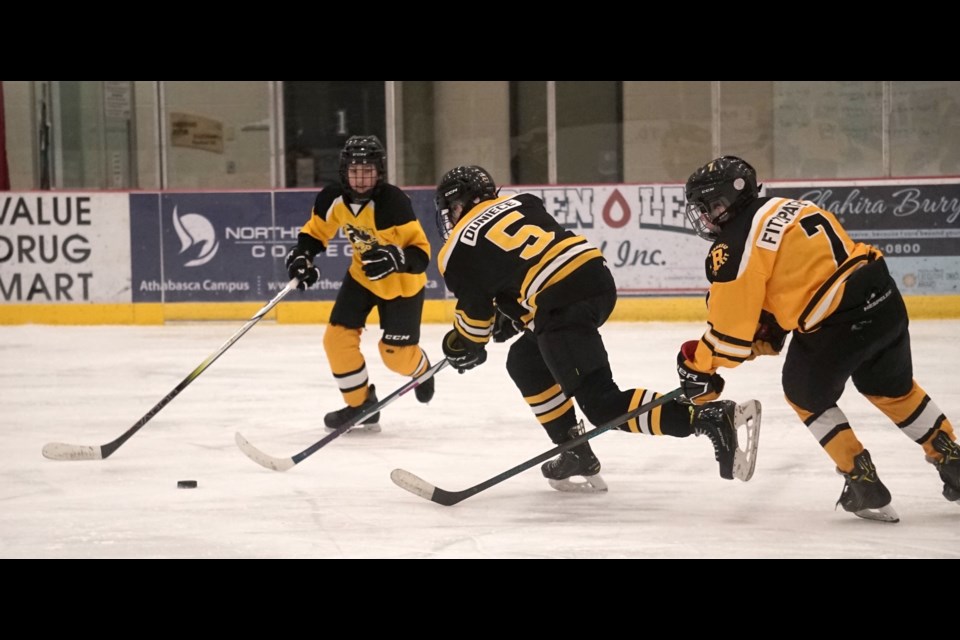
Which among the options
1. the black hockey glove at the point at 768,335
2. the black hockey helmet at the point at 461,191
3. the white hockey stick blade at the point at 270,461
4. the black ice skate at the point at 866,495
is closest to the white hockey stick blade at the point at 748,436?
the black hockey glove at the point at 768,335

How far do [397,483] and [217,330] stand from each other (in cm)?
505

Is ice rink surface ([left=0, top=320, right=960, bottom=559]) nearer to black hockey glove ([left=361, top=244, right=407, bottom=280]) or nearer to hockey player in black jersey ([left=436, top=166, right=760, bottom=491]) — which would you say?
hockey player in black jersey ([left=436, top=166, right=760, bottom=491])

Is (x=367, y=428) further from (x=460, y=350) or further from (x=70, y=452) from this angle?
(x=460, y=350)

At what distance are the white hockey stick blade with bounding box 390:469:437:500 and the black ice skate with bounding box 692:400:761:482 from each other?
2.69ft

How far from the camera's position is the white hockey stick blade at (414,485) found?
3.44 metres

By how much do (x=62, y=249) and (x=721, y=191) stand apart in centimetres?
659

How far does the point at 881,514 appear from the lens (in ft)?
10.1

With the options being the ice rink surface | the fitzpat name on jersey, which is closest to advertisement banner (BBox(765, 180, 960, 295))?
the ice rink surface

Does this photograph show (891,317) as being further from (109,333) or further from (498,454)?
(109,333)

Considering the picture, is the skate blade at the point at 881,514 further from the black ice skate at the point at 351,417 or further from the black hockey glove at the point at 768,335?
the black ice skate at the point at 351,417

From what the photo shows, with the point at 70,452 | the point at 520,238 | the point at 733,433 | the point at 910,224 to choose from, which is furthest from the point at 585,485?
the point at 910,224

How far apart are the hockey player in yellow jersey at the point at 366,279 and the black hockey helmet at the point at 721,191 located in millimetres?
1732

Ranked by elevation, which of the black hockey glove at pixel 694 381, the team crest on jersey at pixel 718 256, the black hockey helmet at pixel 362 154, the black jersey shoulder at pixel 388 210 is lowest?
the black hockey glove at pixel 694 381

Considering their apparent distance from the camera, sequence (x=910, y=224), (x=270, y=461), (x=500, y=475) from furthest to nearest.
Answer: (x=910, y=224)
(x=270, y=461)
(x=500, y=475)
